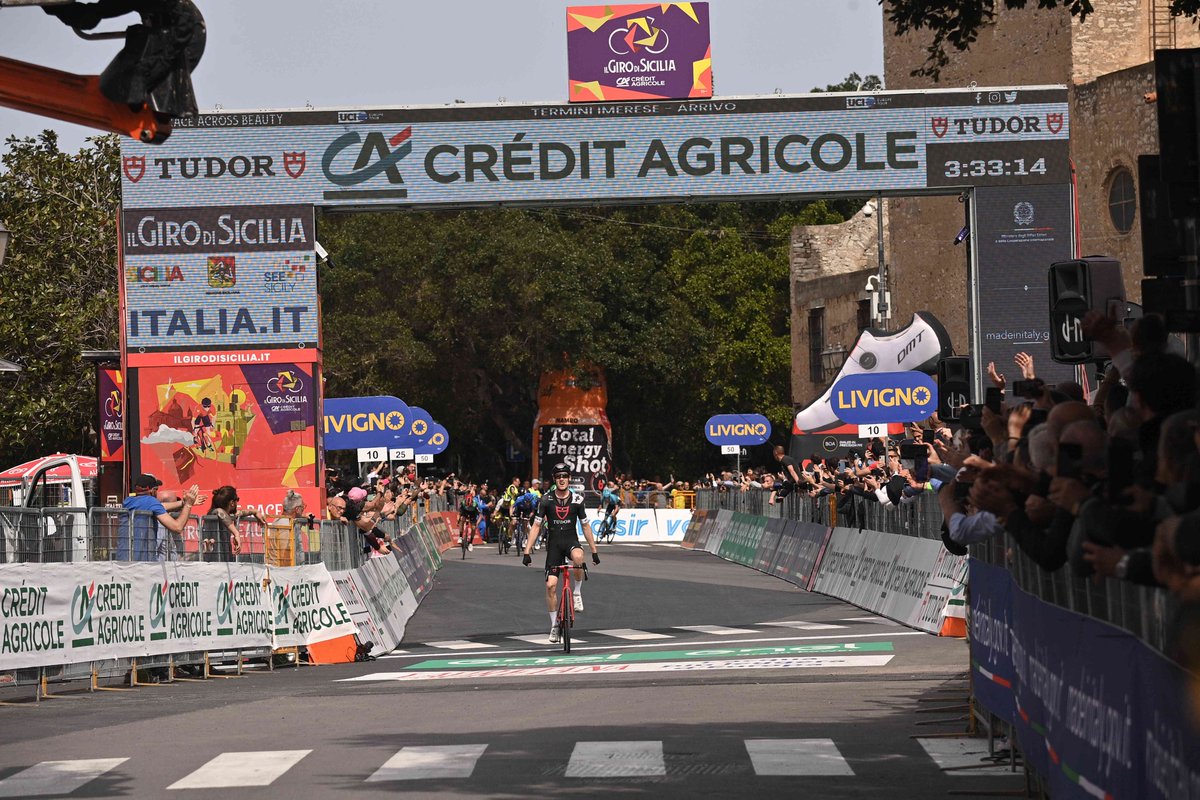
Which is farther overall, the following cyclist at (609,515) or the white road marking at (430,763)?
the following cyclist at (609,515)

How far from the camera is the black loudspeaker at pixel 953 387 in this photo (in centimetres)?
1767

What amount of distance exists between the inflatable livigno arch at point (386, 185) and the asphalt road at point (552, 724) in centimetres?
1267

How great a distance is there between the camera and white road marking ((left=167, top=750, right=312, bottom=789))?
1070 cm

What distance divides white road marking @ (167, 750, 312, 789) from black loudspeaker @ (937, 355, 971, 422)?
756 cm

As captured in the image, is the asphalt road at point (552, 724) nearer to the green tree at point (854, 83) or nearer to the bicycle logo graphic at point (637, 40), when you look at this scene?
the bicycle logo graphic at point (637, 40)

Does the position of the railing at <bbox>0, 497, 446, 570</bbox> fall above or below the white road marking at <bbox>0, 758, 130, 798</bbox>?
above

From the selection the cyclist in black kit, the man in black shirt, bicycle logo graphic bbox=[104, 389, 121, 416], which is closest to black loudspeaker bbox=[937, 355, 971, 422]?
the cyclist in black kit

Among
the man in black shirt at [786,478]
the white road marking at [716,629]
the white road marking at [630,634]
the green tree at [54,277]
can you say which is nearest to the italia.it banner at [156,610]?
the white road marking at [630,634]

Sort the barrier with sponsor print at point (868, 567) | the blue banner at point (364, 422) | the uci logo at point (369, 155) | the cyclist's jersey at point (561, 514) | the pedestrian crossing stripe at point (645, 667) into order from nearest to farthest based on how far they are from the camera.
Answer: the pedestrian crossing stripe at point (645, 667) < the barrier with sponsor print at point (868, 567) < the cyclist's jersey at point (561, 514) < the uci logo at point (369, 155) < the blue banner at point (364, 422)

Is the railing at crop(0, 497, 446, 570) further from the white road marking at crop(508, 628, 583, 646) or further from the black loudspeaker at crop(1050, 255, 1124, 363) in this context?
the black loudspeaker at crop(1050, 255, 1124, 363)

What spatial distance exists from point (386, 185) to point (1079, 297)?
2349cm

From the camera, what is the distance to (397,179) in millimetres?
36062

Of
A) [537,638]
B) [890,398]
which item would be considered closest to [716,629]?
[537,638]

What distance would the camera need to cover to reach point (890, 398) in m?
27.9
